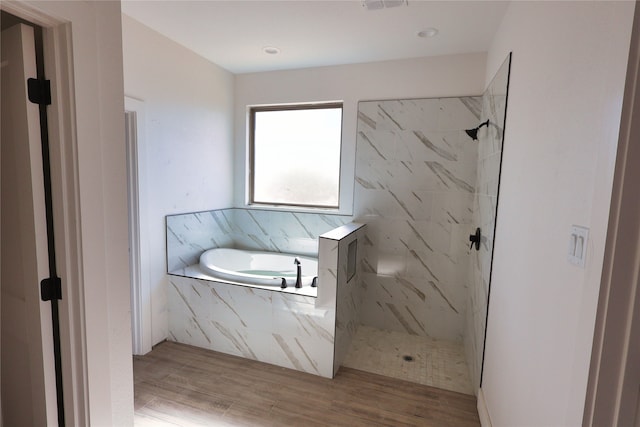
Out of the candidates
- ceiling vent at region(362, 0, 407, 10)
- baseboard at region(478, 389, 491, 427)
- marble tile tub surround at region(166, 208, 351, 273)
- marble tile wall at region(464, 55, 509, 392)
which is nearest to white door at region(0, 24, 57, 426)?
marble tile tub surround at region(166, 208, 351, 273)

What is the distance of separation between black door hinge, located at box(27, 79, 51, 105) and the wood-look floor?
5.89ft

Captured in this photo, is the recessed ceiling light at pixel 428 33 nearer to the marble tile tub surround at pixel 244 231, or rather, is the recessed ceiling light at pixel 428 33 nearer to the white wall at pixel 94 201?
the marble tile tub surround at pixel 244 231

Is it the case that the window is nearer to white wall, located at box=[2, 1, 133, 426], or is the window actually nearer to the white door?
white wall, located at box=[2, 1, 133, 426]

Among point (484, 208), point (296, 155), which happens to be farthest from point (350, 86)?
point (484, 208)

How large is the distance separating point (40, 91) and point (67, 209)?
410 millimetres

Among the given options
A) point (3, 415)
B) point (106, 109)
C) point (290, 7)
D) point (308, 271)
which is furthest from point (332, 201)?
point (3, 415)

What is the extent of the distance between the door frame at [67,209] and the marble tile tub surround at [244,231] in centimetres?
165

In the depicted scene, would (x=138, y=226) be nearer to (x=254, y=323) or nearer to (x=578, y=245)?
(x=254, y=323)

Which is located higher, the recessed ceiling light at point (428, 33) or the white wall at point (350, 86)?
the recessed ceiling light at point (428, 33)

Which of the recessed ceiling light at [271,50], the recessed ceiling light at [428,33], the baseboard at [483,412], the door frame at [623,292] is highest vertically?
the recessed ceiling light at [428,33]

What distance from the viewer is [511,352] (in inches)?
55.7

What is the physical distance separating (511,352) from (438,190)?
1.67 metres

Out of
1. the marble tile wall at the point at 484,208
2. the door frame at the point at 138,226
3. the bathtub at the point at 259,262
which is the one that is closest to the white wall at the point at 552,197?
the marble tile wall at the point at 484,208

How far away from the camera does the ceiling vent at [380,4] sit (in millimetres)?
1902
